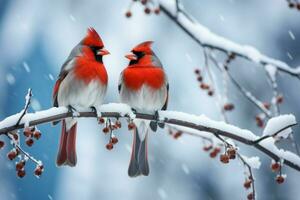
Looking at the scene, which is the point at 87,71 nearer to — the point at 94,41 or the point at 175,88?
the point at 94,41

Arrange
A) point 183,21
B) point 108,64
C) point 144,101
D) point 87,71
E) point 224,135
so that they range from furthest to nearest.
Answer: point 108,64 < point 183,21 < point 144,101 < point 87,71 < point 224,135

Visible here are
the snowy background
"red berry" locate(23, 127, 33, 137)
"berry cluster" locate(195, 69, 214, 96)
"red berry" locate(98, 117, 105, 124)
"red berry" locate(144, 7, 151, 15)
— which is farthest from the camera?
the snowy background

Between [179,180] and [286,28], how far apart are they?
2056 mm

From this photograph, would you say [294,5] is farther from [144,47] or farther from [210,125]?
[210,125]

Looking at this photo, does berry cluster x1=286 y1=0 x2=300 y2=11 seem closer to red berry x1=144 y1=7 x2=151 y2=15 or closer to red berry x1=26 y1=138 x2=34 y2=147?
red berry x1=144 y1=7 x2=151 y2=15

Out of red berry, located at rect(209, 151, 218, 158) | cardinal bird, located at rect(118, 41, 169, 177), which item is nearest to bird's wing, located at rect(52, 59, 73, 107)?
cardinal bird, located at rect(118, 41, 169, 177)

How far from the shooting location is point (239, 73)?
6605mm

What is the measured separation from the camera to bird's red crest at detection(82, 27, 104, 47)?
115 inches

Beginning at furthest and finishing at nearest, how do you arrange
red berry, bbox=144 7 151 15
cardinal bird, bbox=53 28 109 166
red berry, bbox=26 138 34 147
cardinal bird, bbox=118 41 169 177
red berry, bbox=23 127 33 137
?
red berry, bbox=144 7 151 15
cardinal bird, bbox=118 41 169 177
cardinal bird, bbox=53 28 109 166
red berry, bbox=26 138 34 147
red berry, bbox=23 127 33 137

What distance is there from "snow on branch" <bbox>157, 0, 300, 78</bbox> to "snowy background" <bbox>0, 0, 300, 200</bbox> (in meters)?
2.31

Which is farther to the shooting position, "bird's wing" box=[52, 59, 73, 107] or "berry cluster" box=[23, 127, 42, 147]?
"bird's wing" box=[52, 59, 73, 107]

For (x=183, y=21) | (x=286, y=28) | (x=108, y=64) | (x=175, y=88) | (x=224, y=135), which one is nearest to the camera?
(x=224, y=135)

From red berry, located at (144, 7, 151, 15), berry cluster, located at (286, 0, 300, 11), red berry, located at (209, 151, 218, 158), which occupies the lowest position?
red berry, located at (209, 151, 218, 158)

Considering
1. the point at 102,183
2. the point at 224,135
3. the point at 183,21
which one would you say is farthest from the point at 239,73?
the point at 224,135
